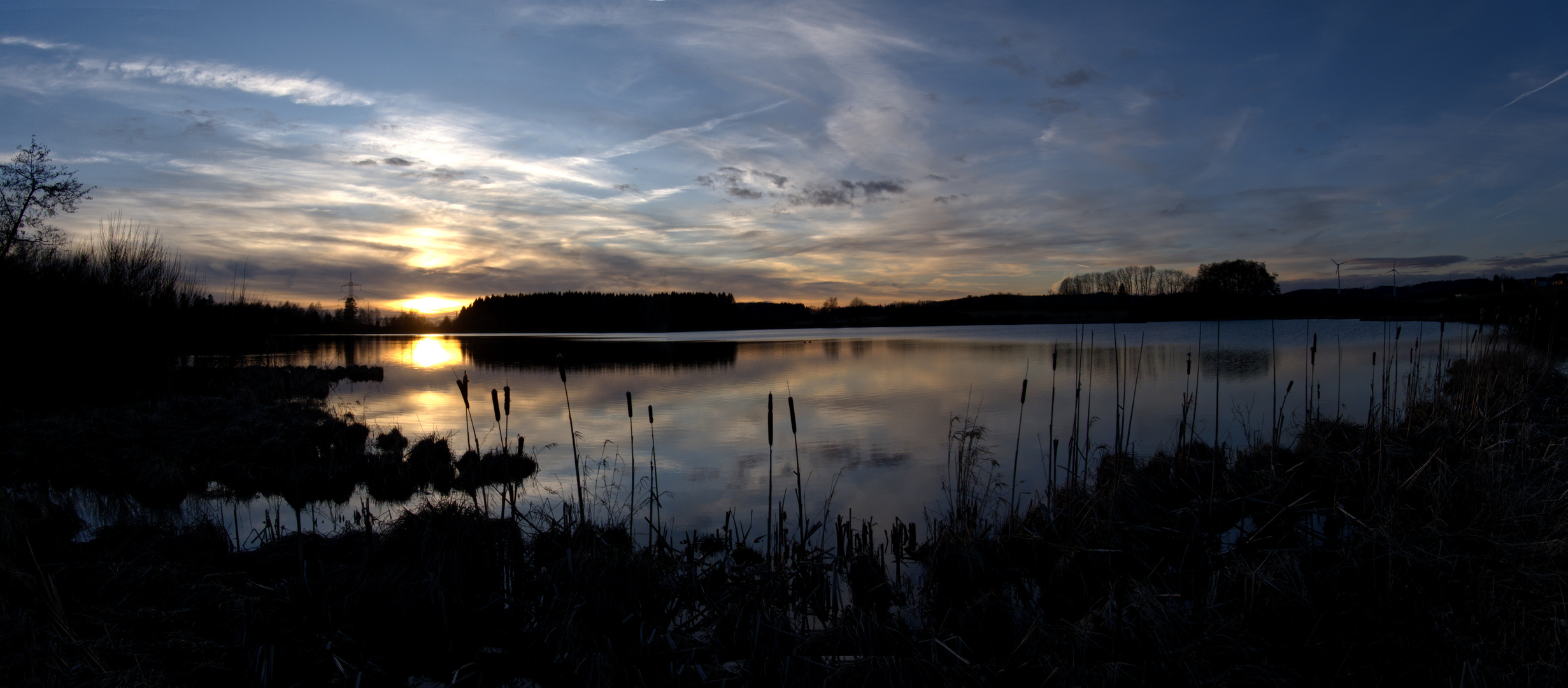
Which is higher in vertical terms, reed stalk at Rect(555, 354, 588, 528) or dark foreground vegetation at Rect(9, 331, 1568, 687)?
reed stalk at Rect(555, 354, 588, 528)

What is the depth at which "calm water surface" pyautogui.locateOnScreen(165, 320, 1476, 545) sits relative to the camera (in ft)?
30.0

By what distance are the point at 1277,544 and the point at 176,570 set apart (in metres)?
9.10

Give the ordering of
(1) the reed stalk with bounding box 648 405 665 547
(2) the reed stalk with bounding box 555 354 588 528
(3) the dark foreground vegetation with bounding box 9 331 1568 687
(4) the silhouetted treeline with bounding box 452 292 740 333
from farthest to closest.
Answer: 1. (4) the silhouetted treeline with bounding box 452 292 740 333
2. (1) the reed stalk with bounding box 648 405 665 547
3. (2) the reed stalk with bounding box 555 354 588 528
4. (3) the dark foreground vegetation with bounding box 9 331 1568 687

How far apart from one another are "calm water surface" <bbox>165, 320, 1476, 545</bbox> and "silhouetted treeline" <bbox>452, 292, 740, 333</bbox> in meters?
85.0

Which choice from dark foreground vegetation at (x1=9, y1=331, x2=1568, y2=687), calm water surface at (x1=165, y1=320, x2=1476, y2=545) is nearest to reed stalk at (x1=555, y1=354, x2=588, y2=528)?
dark foreground vegetation at (x1=9, y1=331, x2=1568, y2=687)

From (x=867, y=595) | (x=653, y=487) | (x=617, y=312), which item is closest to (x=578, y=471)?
(x=653, y=487)

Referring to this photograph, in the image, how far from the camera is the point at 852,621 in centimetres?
444

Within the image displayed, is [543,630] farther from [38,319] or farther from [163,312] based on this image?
[163,312]

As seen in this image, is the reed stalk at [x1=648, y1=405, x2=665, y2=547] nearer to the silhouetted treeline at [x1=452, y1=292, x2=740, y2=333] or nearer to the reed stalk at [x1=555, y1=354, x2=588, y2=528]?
the reed stalk at [x1=555, y1=354, x2=588, y2=528]

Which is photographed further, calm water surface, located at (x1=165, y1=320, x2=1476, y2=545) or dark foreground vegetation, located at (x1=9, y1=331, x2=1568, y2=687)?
calm water surface, located at (x1=165, y1=320, x2=1476, y2=545)

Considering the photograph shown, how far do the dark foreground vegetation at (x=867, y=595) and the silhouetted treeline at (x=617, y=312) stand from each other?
10838cm

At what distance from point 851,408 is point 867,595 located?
11.5 metres

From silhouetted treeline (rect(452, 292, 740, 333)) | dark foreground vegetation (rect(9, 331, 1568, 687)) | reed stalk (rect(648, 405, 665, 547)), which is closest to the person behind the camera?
dark foreground vegetation (rect(9, 331, 1568, 687))

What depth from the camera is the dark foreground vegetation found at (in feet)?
12.7
